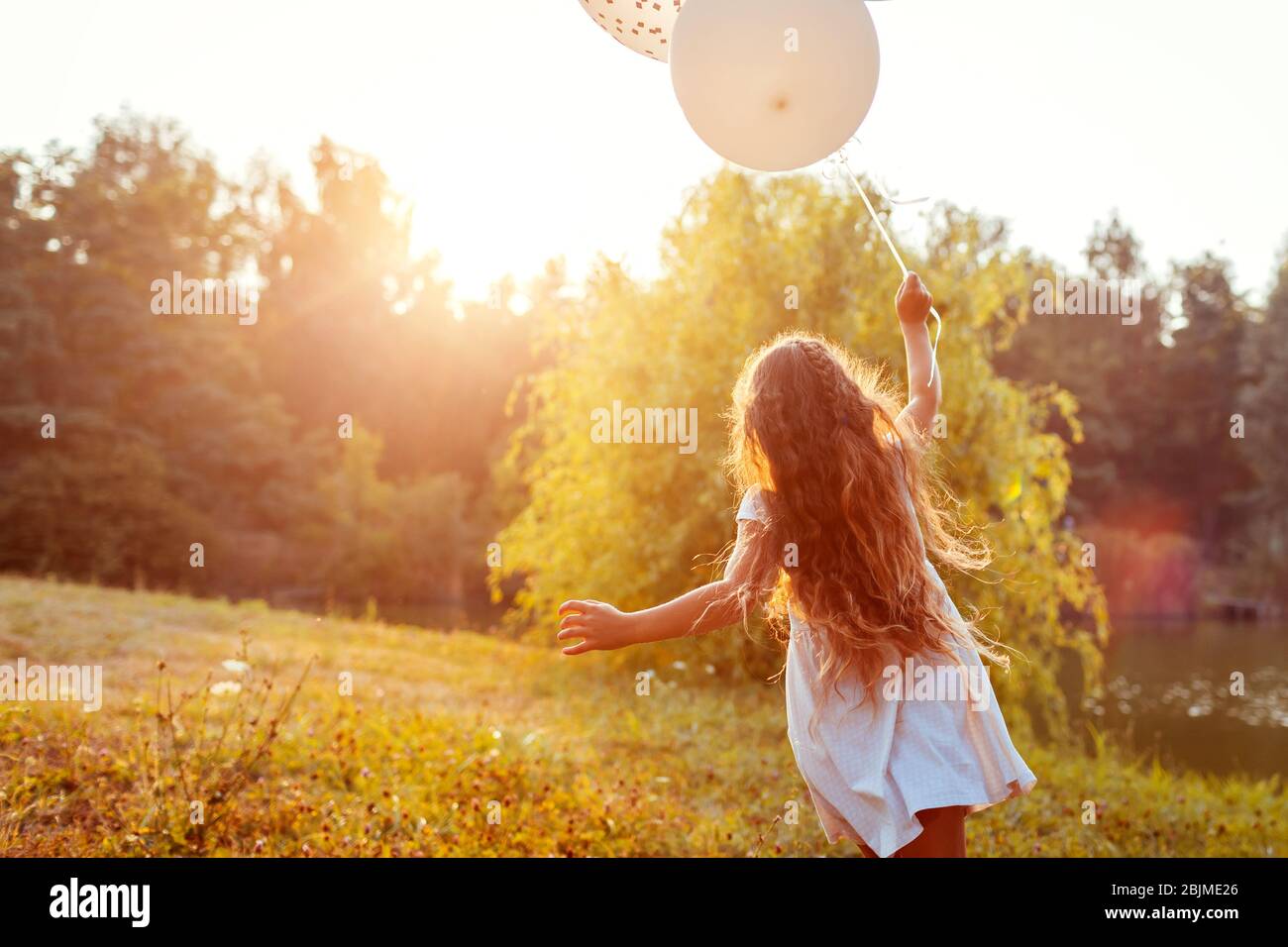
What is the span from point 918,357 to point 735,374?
18.4 ft

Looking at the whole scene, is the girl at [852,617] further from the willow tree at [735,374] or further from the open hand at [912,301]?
the willow tree at [735,374]

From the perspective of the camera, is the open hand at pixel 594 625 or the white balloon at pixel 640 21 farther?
the white balloon at pixel 640 21

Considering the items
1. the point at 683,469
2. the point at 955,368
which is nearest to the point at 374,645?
the point at 683,469

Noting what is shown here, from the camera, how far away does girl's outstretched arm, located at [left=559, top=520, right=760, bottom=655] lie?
2.34 meters

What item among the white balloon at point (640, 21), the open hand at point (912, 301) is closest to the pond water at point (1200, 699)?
the open hand at point (912, 301)

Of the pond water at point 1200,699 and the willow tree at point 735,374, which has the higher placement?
the willow tree at point 735,374

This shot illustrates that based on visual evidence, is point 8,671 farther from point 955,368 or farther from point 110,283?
point 110,283

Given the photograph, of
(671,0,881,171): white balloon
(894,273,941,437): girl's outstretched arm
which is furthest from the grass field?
(671,0,881,171): white balloon

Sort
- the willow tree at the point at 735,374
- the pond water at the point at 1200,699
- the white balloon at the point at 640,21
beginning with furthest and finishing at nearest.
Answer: the pond water at the point at 1200,699
the willow tree at the point at 735,374
the white balloon at the point at 640,21

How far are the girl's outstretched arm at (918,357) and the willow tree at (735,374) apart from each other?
5193 mm

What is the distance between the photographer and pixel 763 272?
8789 millimetres

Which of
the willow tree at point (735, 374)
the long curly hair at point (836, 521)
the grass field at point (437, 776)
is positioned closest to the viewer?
the long curly hair at point (836, 521)

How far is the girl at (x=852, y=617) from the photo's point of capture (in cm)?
228

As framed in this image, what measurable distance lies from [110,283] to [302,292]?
7.26 m
